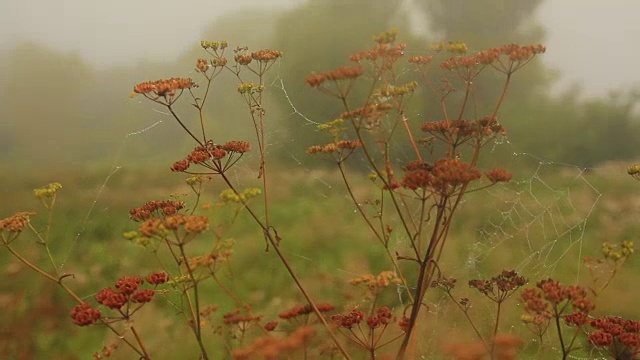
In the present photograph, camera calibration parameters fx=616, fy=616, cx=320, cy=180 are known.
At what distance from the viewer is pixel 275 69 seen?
2703mm

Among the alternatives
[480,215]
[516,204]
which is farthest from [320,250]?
[516,204]

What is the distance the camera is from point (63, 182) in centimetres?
239

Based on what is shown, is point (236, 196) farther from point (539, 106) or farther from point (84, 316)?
point (539, 106)

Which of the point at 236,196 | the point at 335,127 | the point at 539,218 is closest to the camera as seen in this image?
the point at 236,196

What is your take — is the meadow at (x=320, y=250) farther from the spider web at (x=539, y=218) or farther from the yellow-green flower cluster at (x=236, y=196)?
the yellow-green flower cluster at (x=236, y=196)

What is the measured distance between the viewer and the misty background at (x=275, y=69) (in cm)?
250

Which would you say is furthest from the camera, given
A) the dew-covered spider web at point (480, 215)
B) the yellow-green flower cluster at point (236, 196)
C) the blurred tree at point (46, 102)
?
the blurred tree at point (46, 102)

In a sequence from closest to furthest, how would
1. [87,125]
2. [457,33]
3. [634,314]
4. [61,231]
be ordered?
[634,314], [61,231], [87,125], [457,33]

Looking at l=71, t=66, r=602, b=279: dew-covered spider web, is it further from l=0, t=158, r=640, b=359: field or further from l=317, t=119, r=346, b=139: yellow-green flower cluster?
l=317, t=119, r=346, b=139: yellow-green flower cluster

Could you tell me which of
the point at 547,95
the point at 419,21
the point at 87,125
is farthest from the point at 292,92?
the point at 547,95

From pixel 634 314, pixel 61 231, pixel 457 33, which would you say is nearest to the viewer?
pixel 634 314

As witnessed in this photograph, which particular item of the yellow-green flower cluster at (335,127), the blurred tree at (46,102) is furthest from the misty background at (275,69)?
the yellow-green flower cluster at (335,127)

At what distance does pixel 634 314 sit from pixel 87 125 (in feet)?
7.27

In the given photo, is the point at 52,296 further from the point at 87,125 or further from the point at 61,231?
the point at 87,125
